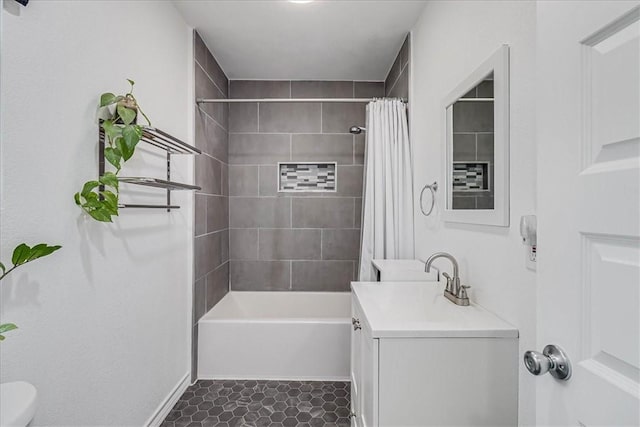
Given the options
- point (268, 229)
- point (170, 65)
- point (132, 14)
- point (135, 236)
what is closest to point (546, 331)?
point (135, 236)

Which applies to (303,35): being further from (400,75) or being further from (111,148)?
(111,148)

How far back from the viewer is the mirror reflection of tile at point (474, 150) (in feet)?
4.47

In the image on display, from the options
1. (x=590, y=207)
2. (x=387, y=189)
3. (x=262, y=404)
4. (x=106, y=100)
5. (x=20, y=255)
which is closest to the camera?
(x=590, y=207)

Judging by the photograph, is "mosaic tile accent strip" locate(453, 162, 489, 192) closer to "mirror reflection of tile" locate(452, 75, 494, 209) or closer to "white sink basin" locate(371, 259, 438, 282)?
"mirror reflection of tile" locate(452, 75, 494, 209)

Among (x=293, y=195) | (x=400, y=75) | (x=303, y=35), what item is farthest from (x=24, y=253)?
(x=400, y=75)

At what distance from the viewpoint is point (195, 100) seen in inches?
93.6

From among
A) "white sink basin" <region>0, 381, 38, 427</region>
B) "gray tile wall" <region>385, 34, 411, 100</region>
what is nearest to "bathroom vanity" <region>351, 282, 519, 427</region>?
"white sink basin" <region>0, 381, 38, 427</region>

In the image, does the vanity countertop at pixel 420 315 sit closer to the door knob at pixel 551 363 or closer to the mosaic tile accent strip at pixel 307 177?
the door knob at pixel 551 363

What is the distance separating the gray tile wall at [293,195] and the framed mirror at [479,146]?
156cm

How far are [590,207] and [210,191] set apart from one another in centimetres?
253

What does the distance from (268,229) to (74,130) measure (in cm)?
212

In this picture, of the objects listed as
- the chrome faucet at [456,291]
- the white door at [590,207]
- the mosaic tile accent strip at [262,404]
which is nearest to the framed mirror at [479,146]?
the chrome faucet at [456,291]

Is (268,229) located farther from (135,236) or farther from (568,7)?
(568,7)

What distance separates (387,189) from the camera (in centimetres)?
236
